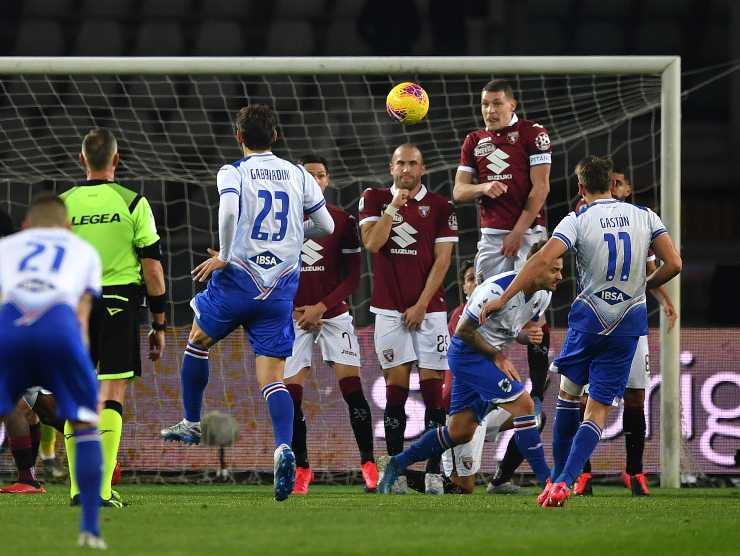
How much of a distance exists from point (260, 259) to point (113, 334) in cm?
92

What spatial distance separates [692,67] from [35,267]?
558 inches

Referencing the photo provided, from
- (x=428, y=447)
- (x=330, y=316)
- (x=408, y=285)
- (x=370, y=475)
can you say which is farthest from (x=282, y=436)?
(x=408, y=285)

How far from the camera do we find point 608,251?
7688mm

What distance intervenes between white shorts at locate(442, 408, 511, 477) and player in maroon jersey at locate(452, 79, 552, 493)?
45.8 inches

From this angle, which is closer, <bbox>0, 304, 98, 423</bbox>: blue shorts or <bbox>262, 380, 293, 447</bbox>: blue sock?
<bbox>0, 304, 98, 423</bbox>: blue shorts

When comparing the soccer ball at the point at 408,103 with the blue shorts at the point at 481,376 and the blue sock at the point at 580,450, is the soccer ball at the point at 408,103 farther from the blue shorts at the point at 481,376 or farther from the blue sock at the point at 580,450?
the blue sock at the point at 580,450

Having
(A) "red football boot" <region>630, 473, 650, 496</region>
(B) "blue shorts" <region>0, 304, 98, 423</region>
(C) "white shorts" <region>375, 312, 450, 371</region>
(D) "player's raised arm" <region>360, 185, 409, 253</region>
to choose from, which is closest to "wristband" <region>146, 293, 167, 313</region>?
(B) "blue shorts" <region>0, 304, 98, 423</region>

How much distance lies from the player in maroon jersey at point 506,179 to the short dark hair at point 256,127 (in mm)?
1876

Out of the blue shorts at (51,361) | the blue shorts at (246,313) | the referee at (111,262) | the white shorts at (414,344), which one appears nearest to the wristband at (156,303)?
the referee at (111,262)

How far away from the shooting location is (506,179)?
352 inches

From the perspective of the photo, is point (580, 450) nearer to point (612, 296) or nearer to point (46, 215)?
point (612, 296)

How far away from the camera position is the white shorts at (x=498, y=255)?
8.95 metres

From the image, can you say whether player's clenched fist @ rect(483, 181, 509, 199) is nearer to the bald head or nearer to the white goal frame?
the white goal frame

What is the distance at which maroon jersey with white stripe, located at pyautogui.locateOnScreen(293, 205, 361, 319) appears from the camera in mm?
9336
